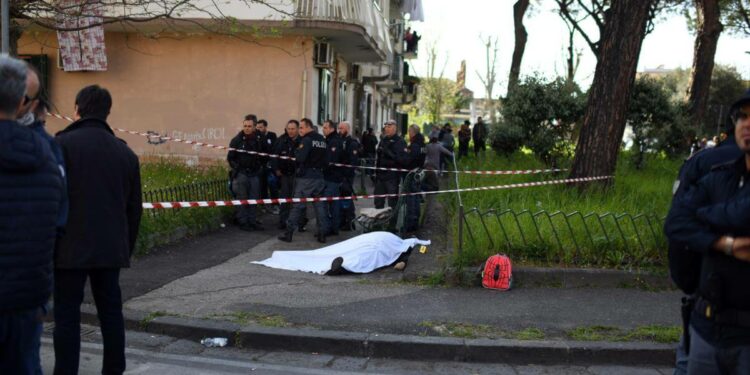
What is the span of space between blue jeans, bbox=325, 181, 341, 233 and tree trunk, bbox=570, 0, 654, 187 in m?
3.89

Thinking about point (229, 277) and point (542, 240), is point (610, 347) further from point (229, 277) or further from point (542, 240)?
point (229, 277)

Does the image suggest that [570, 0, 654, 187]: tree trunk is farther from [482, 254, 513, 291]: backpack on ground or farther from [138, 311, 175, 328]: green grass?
[138, 311, 175, 328]: green grass

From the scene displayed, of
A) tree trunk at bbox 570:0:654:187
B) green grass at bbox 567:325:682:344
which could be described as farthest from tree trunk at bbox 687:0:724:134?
green grass at bbox 567:325:682:344

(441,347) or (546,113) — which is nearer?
(441,347)

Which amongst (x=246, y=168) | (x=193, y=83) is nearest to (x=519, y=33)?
(x=193, y=83)

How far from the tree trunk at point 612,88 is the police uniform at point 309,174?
4192mm

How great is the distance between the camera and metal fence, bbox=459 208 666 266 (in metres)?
8.56

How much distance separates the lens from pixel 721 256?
121 inches

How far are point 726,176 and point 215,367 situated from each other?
398cm

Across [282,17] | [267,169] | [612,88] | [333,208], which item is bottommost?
[333,208]

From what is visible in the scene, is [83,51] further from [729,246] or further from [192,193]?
[729,246]

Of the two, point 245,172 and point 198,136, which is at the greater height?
point 198,136

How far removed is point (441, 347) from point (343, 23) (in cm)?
1120

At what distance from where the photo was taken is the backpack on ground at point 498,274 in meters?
8.09
